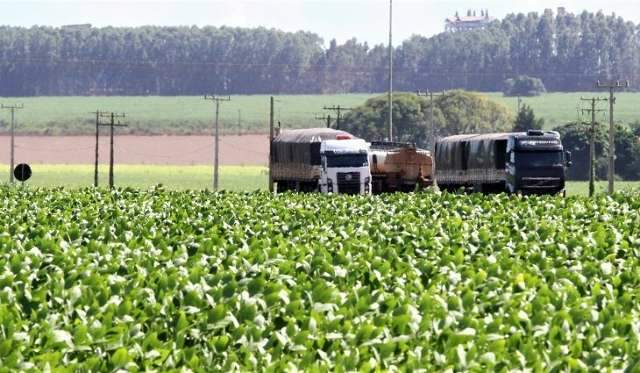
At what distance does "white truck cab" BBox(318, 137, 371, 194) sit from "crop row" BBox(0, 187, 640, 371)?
40691 mm

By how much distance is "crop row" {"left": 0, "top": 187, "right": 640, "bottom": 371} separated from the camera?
15.6 metres

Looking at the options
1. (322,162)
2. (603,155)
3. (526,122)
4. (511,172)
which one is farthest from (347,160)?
(526,122)

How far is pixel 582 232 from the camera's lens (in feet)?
113

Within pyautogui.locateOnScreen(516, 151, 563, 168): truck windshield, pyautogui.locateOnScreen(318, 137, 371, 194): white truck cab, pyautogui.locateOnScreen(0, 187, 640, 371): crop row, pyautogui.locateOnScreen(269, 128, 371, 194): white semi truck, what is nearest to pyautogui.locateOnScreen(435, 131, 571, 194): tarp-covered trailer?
pyautogui.locateOnScreen(516, 151, 563, 168): truck windshield

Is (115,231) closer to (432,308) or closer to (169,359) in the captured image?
(432,308)

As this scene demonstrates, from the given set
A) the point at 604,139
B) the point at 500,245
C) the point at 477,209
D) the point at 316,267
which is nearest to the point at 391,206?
the point at 477,209

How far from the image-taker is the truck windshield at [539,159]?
72.1 metres

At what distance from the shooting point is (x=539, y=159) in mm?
72125

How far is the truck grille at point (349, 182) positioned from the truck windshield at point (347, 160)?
511mm

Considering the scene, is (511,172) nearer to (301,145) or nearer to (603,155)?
(301,145)

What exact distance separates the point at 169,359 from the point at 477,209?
96.8 feet

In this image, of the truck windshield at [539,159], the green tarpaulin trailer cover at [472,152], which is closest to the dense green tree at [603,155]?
the green tarpaulin trailer cover at [472,152]

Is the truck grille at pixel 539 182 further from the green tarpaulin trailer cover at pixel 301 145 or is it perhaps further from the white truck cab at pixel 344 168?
the green tarpaulin trailer cover at pixel 301 145

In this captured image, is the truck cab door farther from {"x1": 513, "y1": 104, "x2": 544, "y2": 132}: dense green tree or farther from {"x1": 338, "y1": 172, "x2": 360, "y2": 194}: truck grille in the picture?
{"x1": 513, "y1": 104, "x2": 544, "y2": 132}: dense green tree
